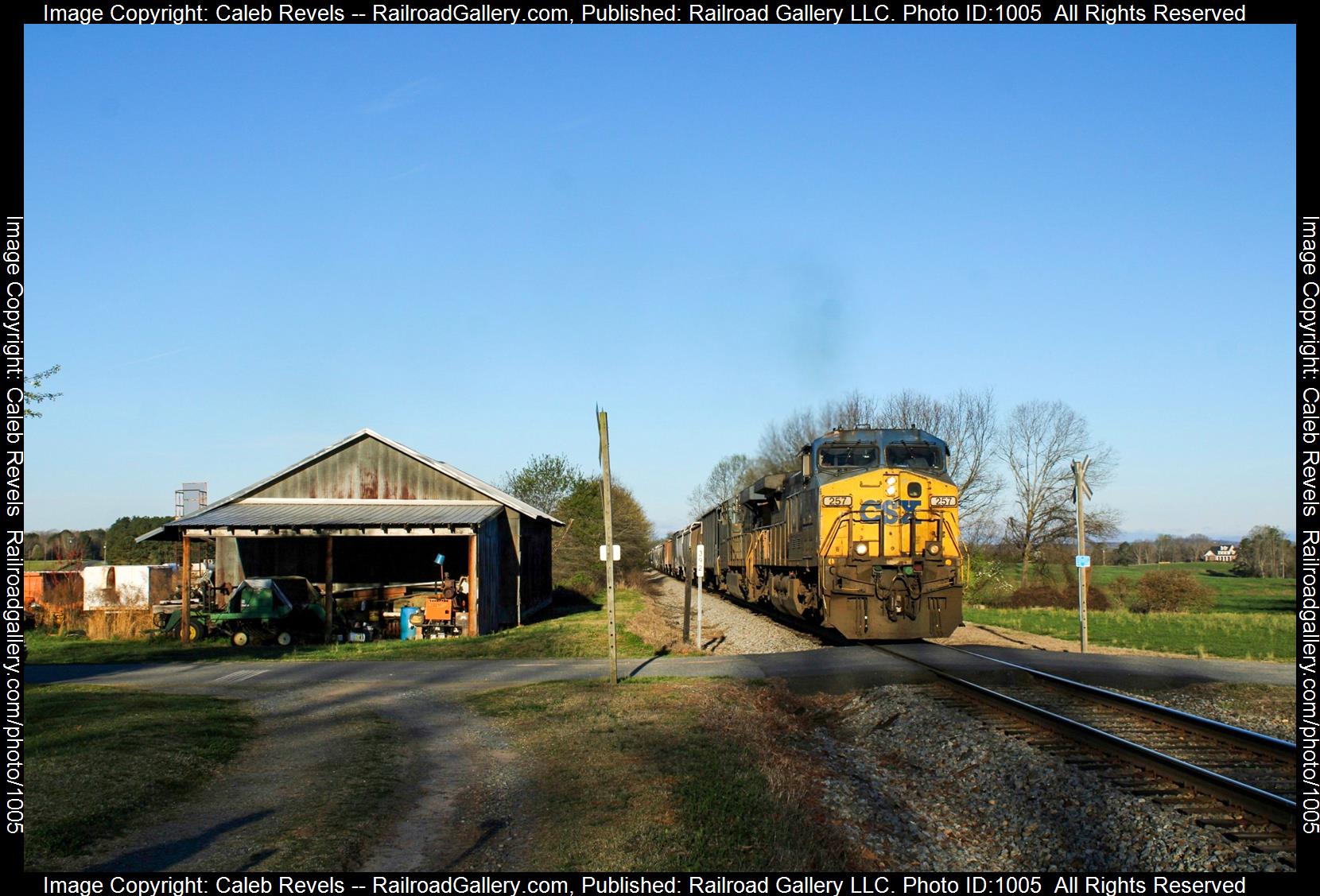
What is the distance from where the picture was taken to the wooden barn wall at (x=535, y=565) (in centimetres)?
3438

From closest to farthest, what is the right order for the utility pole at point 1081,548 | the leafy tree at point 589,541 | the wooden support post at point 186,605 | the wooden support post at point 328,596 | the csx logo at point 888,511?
1. the csx logo at point 888,511
2. the utility pole at point 1081,548
3. the wooden support post at point 328,596
4. the wooden support post at point 186,605
5. the leafy tree at point 589,541

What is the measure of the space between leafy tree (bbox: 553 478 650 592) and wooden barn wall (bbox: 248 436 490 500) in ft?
66.1

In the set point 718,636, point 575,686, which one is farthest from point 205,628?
point 575,686

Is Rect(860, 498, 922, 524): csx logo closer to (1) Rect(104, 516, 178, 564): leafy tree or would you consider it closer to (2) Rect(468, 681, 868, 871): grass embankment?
(2) Rect(468, 681, 868, 871): grass embankment

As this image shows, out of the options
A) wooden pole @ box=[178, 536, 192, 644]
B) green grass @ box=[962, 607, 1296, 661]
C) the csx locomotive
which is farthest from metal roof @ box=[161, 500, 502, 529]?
green grass @ box=[962, 607, 1296, 661]

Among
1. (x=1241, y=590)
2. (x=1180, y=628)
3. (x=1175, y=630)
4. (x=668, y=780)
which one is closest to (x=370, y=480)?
(x=668, y=780)

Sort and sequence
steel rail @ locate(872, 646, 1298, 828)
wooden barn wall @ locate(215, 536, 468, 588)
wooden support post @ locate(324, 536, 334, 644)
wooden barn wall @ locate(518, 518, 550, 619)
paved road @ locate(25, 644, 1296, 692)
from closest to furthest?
1. steel rail @ locate(872, 646, 1298, 828)
2. paved road @ locate(25, 644, 1296, 692)
3. wooden support post @ locate(324, 536, 334, 644)
4. wooden barn wall @ locate(215, 536, 468, 588)
5. wooden barn wall @ locate(518, 518, 550, 619)

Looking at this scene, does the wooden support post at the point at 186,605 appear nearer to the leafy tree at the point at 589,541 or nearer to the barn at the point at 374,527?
the barn at the point at 374,527

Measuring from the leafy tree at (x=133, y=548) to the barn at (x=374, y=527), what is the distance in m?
50.7

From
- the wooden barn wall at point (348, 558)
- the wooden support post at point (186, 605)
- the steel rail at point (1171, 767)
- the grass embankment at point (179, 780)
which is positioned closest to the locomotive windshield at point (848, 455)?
the steel rail at point (1171, 767)

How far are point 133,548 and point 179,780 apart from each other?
90974mm

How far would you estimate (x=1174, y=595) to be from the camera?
46500 millimetres

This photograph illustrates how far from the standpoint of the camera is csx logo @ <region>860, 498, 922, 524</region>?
65.9 ft
